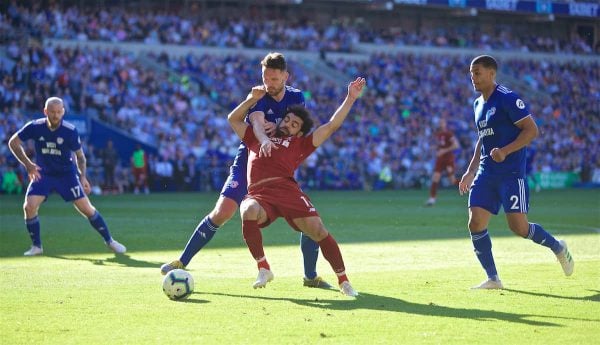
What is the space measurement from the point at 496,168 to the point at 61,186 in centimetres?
706

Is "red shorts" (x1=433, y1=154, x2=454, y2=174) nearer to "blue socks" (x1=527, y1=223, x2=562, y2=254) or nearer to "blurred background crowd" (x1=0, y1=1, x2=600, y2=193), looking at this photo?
"blurred background crowd" (x1=0, y1=1, x2=600, y2=193)

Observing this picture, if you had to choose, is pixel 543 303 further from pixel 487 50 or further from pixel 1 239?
pixel 487 50

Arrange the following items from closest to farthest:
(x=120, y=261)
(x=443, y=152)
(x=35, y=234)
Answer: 1. (x=120, y=261)
2. (x=35, y=234)
3. (x=443, y=152)

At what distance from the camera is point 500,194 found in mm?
10414

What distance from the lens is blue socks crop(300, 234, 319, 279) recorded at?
10242mm

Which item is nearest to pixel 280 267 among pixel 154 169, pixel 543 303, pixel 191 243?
pixel 191 243

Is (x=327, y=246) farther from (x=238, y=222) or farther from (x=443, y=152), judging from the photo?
(x=443, y=152)

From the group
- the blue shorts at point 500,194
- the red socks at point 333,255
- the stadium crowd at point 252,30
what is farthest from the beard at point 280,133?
the stadium crowd at point 252,30

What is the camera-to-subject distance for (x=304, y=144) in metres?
9.62

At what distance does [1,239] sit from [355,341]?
11208 millimetres

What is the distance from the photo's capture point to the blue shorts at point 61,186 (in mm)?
14742

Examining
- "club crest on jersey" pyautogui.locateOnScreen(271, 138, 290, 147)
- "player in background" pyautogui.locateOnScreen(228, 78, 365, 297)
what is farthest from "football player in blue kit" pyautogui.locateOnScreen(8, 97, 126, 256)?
"club crest on jersey" pyautogui.locateOnScreen(271, 138, 290, 147)

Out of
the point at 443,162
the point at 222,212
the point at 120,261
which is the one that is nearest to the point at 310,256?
the point at 222,212

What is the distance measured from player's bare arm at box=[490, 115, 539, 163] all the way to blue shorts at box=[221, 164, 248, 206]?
2.60 m
